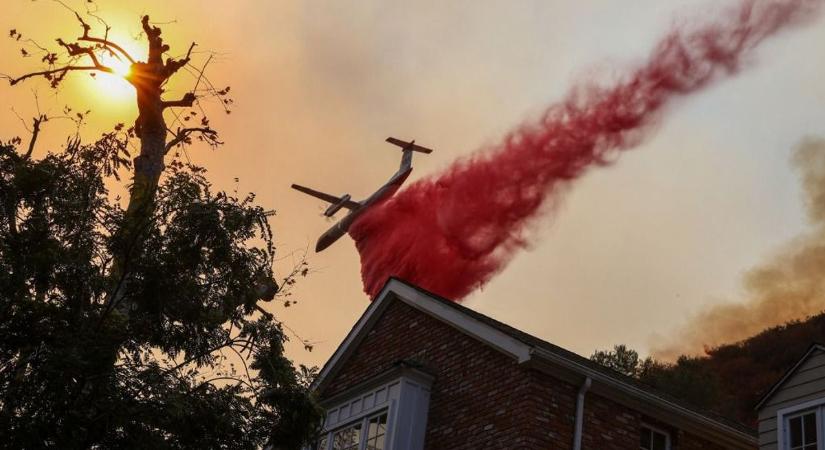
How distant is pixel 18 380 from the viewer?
42.5 feet

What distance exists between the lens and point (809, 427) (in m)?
13.7

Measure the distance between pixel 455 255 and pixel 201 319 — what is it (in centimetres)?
2569

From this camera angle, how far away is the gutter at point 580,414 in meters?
16.3

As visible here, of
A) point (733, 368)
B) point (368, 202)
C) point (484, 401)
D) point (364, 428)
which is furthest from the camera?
point (733, 368)

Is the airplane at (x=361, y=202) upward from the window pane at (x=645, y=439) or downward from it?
upward

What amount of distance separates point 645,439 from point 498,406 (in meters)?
2.83

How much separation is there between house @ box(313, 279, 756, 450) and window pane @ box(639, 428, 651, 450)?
0.02 metres

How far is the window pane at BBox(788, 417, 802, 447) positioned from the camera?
13725 mm

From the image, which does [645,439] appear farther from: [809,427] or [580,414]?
[809,427]

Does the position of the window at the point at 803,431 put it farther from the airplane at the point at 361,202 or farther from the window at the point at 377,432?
the airplane at the point at 361,202

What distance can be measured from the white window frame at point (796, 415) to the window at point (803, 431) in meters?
0.03

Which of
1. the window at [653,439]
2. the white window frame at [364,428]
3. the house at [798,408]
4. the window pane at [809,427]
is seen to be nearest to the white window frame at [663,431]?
the window at [653,439]

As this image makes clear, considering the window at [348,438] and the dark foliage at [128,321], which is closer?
the dark foliage at [128,321]

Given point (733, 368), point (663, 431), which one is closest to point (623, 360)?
point (733, 368)
